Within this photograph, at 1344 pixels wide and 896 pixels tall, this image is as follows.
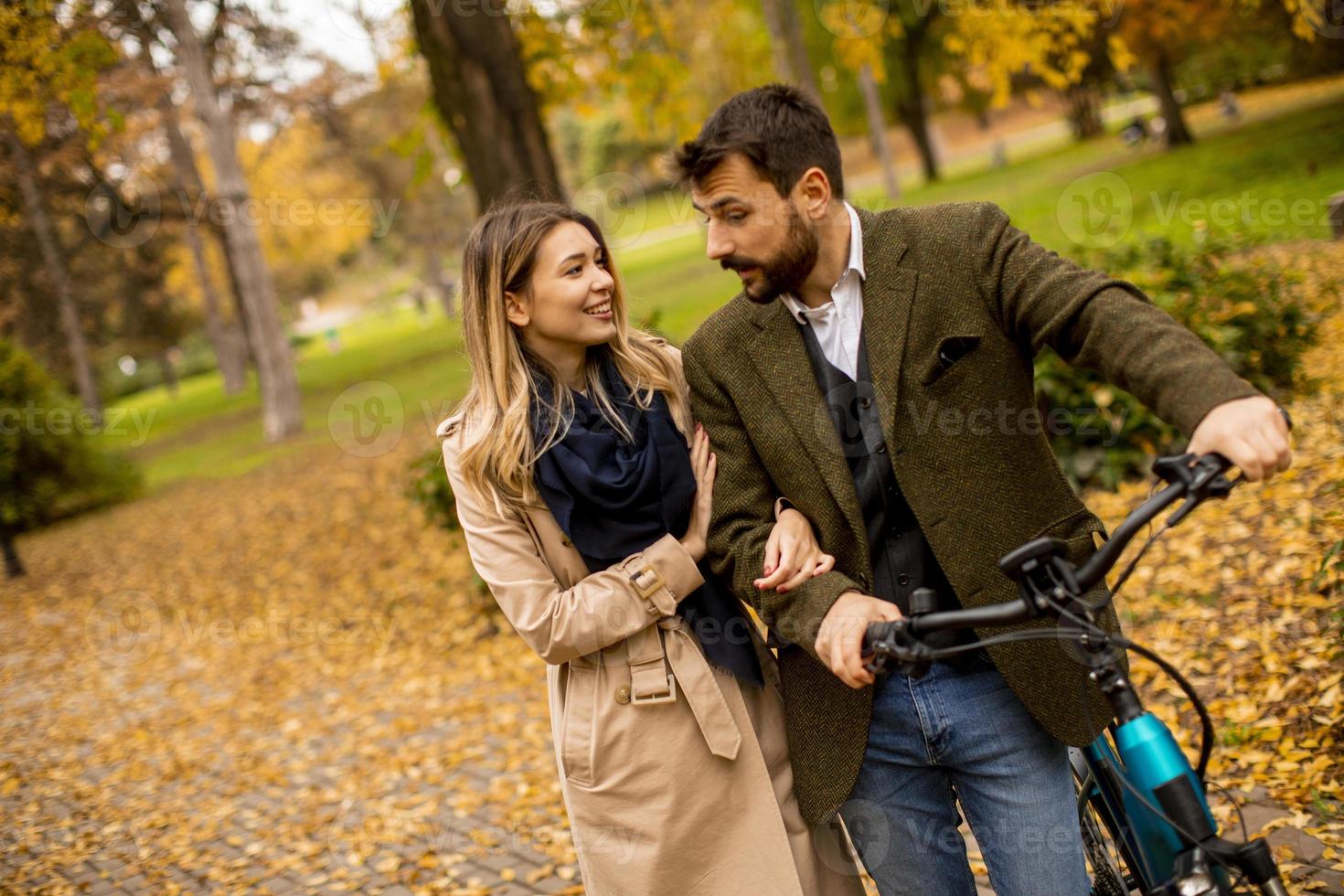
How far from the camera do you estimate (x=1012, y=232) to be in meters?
2.31

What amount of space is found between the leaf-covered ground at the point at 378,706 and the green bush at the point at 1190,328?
0.25m

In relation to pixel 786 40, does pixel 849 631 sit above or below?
below

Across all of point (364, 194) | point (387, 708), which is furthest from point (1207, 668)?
point (364, 194)

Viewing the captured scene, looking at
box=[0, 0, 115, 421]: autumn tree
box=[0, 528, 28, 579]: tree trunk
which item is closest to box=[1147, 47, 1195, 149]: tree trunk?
box=[0, 0, 115, 421]: autumn tree

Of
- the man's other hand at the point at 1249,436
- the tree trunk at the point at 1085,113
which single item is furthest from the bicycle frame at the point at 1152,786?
the tree trunk at the point at 1085,113

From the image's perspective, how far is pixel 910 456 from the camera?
2.31 m

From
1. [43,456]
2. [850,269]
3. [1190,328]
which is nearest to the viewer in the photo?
[850,269]

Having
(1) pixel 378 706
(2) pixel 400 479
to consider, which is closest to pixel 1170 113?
(2) pixel 400 479

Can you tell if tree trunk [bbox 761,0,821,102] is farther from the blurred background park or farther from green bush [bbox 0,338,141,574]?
green bush [bbox 0,338,141,574]

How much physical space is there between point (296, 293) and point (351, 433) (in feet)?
151

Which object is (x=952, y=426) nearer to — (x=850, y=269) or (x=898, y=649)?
(x=850, y=269)

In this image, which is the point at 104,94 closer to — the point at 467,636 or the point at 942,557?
the point at 467,636

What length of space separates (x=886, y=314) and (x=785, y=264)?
0.23 m

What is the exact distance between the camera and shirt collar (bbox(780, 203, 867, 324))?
2406 mm
